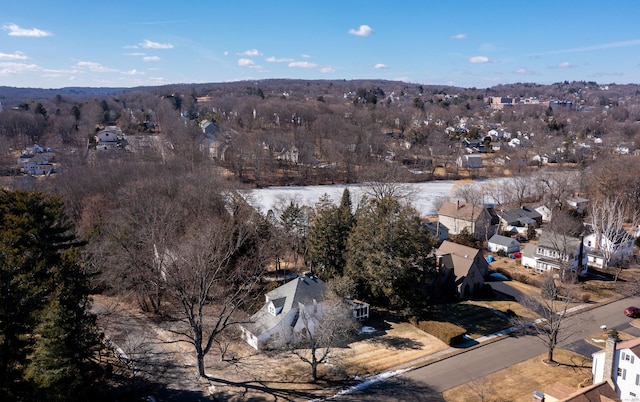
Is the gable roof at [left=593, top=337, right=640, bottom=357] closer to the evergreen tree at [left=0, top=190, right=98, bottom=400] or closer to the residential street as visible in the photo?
the residential street

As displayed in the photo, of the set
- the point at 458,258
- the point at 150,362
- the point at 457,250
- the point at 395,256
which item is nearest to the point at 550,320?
the point at 395,256

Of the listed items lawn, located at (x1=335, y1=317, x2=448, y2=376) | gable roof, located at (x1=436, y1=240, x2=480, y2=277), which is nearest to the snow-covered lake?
gable roof, located at (x1=436, y1=240, x2=480, y2=277)

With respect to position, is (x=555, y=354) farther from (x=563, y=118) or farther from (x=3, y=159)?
(x=563, y=118)

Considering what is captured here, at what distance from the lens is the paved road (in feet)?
57.6

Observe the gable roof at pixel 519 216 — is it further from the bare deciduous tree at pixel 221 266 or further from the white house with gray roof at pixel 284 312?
the bare deciduous tree at pixel 221 266

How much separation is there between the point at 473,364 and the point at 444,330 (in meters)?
2.41

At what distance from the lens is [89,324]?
15906 millimetres

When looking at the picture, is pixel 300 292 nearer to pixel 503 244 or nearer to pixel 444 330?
pixel 444 330

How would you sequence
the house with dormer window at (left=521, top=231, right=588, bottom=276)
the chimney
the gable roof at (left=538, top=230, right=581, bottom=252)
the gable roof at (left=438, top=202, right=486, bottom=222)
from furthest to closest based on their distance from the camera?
the gable roof at (left=438, top=202, right=486, bottom=222), the gable roof at (left=538, top=230, right=581, bottom=252), the house with dormer window at (left=521, top=231, right=588, bottom=276), the chimney

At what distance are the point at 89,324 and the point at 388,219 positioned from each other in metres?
15.3

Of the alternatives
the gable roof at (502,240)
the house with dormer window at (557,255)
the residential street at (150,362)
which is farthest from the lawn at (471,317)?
the residential street at (150,362)

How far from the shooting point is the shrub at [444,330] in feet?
70.9

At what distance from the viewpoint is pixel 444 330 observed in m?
22.1

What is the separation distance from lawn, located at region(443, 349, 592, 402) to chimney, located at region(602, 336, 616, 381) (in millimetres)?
1658
